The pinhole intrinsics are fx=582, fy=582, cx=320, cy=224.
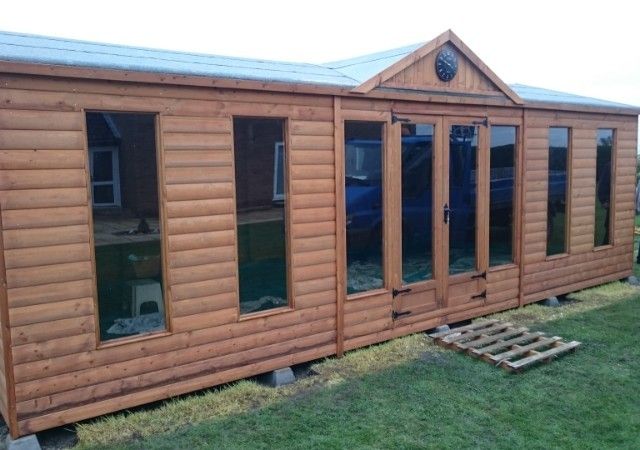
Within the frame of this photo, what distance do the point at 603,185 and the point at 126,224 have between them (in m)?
6.47

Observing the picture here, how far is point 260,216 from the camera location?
502 cm

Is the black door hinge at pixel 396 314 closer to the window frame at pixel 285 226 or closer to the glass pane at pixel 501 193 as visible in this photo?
the window frame at pixel 285 226

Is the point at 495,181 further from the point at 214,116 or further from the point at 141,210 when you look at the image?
the point at 141,210

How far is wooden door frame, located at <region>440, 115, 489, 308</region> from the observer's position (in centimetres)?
602

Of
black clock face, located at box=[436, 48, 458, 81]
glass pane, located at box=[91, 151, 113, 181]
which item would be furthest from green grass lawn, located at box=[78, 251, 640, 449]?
black clock face, located at box=[436, 48, 458, 81]

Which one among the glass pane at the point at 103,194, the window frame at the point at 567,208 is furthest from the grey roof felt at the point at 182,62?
the window frame at the point at 567,208


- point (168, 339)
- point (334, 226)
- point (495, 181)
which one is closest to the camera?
point (168, 339)

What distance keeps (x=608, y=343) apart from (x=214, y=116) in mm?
4312

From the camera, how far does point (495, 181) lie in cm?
658

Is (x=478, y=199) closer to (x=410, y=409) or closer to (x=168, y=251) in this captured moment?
(x=410, y=409)

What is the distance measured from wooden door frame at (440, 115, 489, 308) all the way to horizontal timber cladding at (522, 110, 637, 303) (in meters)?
0.74

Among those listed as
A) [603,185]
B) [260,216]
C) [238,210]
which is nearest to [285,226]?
[260,216]

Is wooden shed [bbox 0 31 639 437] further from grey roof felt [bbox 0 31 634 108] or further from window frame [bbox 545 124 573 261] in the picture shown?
window frame [bbox 545 124 573 261]

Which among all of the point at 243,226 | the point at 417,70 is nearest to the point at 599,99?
the point at 417,70
